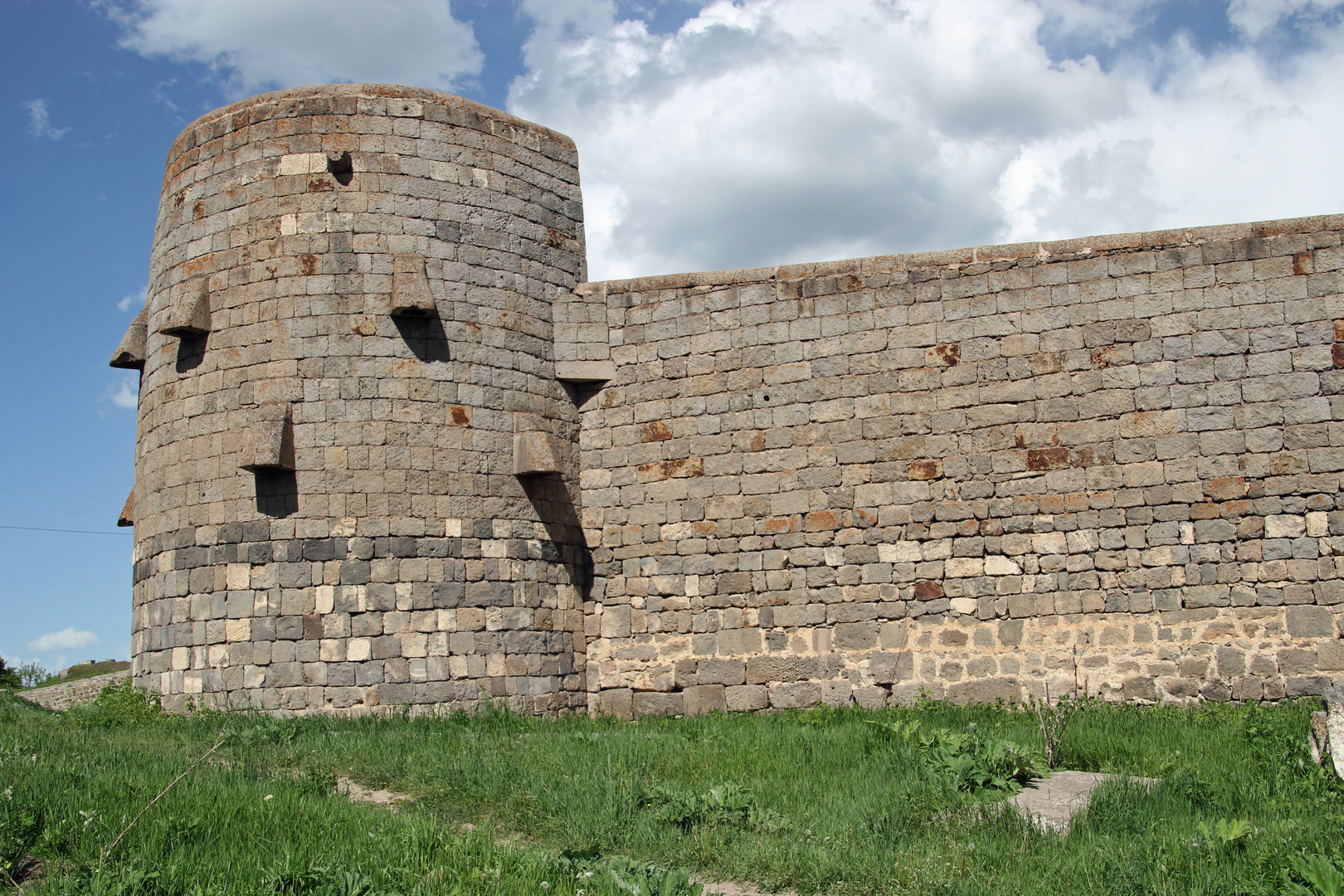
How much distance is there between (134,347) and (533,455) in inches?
163

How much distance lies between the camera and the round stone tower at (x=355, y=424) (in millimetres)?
9156

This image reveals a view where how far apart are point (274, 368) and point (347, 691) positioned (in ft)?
9.15

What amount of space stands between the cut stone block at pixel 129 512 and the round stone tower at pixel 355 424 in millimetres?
276

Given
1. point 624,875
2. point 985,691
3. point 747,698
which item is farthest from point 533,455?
point 624,875

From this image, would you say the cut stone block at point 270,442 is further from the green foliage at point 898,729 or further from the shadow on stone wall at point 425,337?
the green foliage at point 898,729

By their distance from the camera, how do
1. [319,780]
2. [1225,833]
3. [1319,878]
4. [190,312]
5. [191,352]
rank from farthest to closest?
1. [191,352]
2. [190,312]
3. [319,780]
4. [1225,833]
5. [1319,878]

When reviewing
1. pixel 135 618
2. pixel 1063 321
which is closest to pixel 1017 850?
pixel 1063 321

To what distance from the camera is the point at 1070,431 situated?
9281 millimetres

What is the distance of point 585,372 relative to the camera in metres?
10.5

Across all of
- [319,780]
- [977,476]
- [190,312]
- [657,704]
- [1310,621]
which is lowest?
[657,704]

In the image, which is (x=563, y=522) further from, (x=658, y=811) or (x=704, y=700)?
(x=658, y=811)

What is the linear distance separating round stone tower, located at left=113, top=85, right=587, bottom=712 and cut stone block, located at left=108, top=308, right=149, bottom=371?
0.33m

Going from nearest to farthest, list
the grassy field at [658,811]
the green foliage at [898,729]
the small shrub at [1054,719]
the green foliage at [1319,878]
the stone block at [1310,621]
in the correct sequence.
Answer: the green foliage at [1319,878]
the grassy field at [658,811]
the small shrub at [1054,719]
the green foliage at [898,729]
the stone block at [1310,621]

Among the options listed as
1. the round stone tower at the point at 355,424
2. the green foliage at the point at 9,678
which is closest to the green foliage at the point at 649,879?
the round stone tower at the point at 355,424
